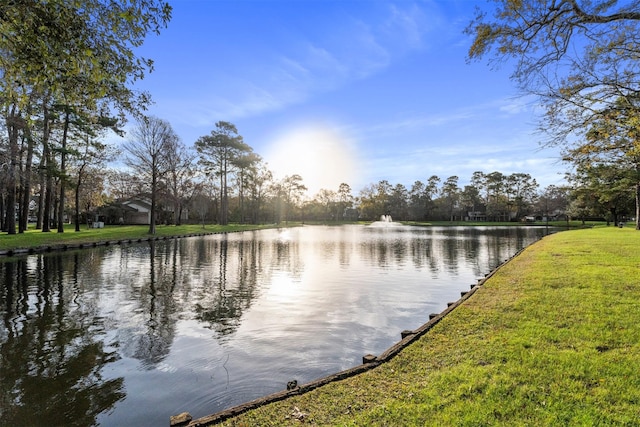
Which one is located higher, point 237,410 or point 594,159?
point 594,159

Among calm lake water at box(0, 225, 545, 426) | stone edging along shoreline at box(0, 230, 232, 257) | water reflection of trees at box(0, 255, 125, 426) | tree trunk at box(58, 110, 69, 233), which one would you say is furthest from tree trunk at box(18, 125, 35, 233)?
water reflection of trees at box(0, 255, 125, 426)

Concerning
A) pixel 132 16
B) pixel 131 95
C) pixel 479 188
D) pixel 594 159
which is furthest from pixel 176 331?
pixel 479 188

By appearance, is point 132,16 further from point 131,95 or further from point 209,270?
point 209,270

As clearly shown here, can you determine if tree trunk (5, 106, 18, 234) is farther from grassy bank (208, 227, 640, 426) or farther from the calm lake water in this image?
grassy bank (208, 227, 640, 426)

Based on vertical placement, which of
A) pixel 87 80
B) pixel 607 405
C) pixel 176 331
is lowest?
pixel 176 331

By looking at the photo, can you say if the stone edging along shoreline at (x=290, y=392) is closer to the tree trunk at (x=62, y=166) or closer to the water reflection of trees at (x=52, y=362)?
the water reflection of trees at (x=52, y=362)

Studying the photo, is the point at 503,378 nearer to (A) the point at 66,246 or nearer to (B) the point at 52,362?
(B) the point at 52,362

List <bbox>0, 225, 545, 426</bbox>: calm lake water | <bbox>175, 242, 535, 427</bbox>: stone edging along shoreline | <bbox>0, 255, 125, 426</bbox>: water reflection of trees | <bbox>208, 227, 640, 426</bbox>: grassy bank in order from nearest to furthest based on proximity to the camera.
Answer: <bbox>208, 227, 640, 426</bbox>: grassy bank < <bbox>175, 242, 535, 427</bbox>: stone edging along shoreline < <bbox>0, 255, 125, 426</bbox>: water reflection of trees < <bbox>0, 225, 545, 426</bbox>: calm lake water

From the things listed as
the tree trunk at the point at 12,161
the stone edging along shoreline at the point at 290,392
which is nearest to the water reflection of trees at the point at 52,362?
the stone edging along shoreline at the point at 290,392

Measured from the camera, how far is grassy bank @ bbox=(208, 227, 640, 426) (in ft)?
10.00

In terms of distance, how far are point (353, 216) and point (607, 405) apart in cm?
9599

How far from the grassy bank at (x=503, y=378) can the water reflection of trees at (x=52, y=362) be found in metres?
2.26

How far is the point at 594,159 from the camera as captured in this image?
10.5 meters

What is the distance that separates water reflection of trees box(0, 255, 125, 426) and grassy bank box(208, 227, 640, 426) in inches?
88.8
